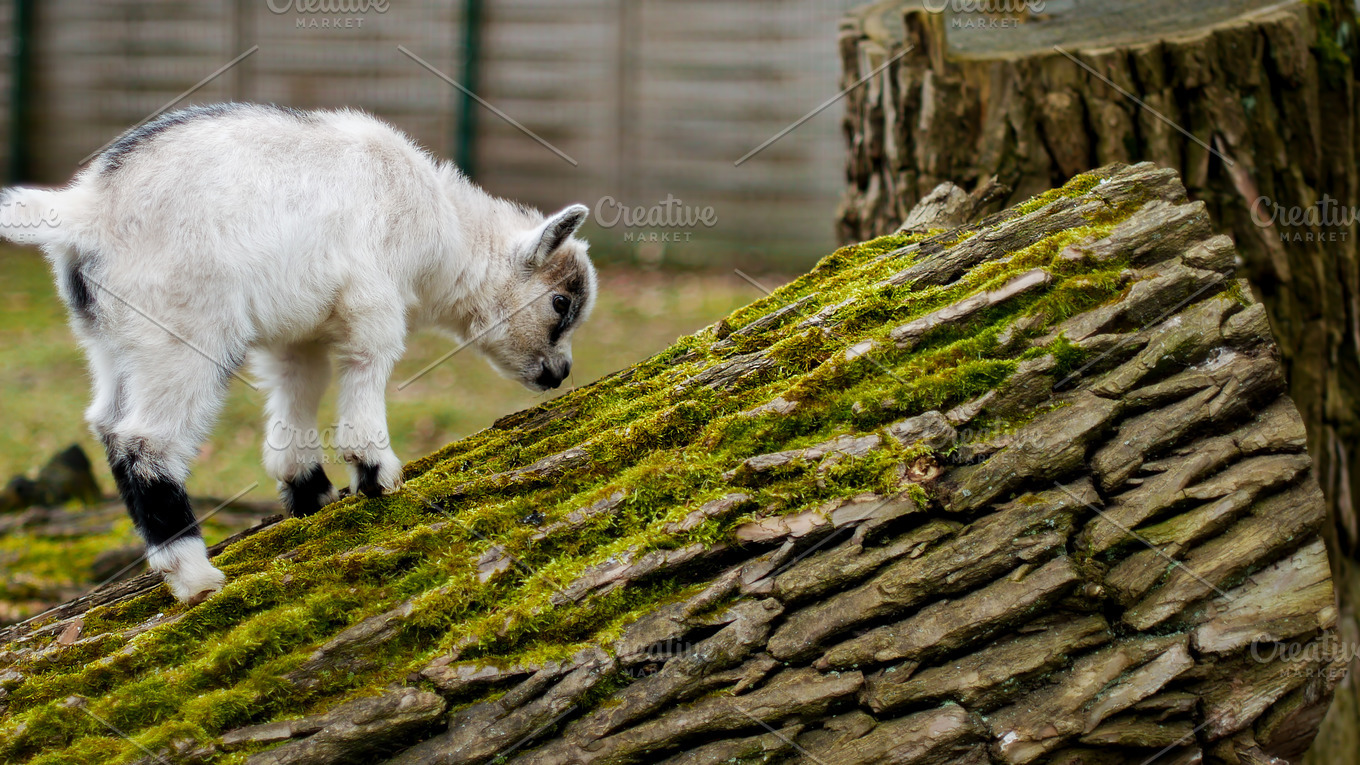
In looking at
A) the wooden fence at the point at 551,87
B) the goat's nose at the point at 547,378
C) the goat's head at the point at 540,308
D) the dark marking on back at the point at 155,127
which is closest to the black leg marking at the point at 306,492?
the goat's head at the point at 540,308

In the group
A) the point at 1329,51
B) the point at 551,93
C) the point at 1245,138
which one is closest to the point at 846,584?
the point at 1245,138

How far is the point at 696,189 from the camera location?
15.4 metres

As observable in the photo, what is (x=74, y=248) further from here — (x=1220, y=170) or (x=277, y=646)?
(x=1220, y=170)

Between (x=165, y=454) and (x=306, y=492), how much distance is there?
42.6 inches

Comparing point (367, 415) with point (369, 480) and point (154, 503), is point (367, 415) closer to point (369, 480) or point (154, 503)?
point (369, 480)

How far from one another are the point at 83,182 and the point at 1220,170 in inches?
230

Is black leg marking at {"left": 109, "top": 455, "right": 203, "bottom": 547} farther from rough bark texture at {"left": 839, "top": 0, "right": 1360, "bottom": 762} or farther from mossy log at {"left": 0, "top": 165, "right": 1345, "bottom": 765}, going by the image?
rough bark texture at {"left": 839, "top": 0, "right": 1360, "bottom": 762}

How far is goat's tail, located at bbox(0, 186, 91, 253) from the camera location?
384 centimetres

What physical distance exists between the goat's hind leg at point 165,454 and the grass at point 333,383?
4.19 m

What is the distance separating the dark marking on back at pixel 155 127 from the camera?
4.08 m

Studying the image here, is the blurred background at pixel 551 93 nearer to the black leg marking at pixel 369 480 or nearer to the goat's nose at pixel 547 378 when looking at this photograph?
the goat's nose at pixel 547 378

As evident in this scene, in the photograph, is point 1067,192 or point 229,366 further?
point 1067,192

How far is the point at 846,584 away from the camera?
3.64m

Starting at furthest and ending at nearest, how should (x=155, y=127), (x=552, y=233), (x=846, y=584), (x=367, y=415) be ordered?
(x=552, y=233), (x=367, y=415), (x=155, y=127), (x=846, y=584)
